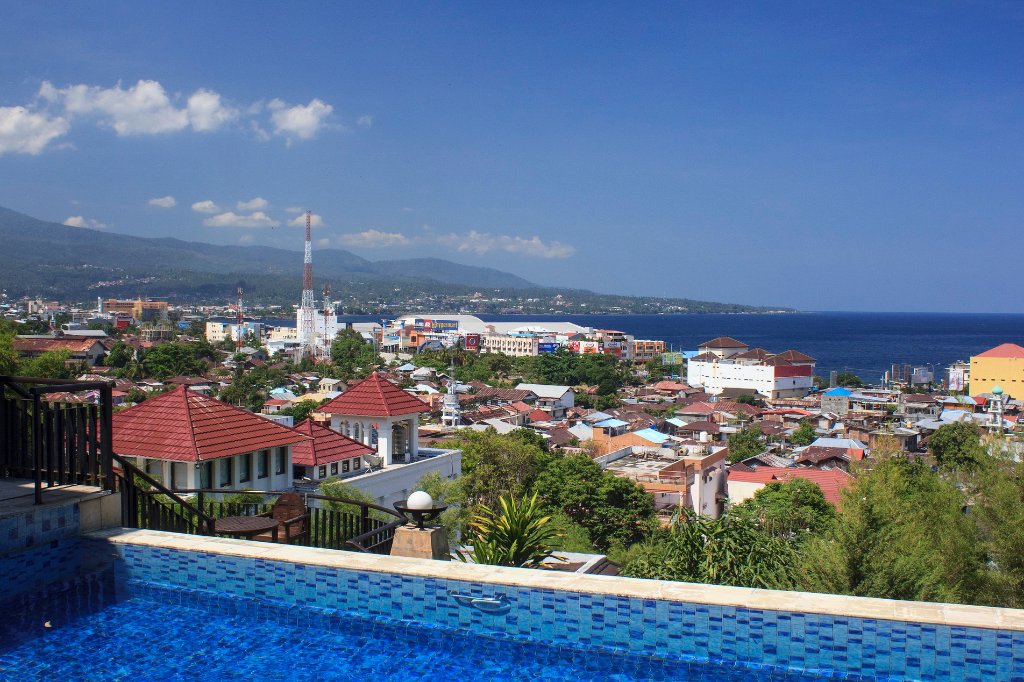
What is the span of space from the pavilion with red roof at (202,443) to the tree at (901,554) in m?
6.88

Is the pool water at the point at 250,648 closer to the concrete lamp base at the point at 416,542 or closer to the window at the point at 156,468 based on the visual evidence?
the concrete lamp base at the point at 416,542

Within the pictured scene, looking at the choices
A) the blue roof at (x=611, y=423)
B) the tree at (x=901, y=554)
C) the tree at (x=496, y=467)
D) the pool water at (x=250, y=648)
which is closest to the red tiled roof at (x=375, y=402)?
the tree at (x=496, y=467)

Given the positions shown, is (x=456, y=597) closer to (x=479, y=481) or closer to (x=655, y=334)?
(x=479, y=481)

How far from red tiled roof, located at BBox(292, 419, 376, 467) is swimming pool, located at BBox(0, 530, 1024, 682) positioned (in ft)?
23.7

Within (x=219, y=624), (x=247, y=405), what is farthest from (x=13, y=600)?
(x=247, y=405)

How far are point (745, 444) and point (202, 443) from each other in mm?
29618

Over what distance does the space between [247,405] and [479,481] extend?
30489mm

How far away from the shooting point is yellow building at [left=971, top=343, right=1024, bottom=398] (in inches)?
2222

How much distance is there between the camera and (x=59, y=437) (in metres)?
4.76

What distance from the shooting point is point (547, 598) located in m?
3.98

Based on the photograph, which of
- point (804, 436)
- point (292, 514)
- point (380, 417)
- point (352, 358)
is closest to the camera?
point (292, 514)

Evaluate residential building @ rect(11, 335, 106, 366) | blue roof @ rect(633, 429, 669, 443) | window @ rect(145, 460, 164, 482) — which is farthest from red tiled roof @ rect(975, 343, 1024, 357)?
residential building @ rect(11, 335, 106, 366)

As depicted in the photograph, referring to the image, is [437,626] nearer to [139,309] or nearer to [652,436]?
[652,436]

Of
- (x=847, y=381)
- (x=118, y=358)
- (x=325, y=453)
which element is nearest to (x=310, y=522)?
(x=325, y=453)
